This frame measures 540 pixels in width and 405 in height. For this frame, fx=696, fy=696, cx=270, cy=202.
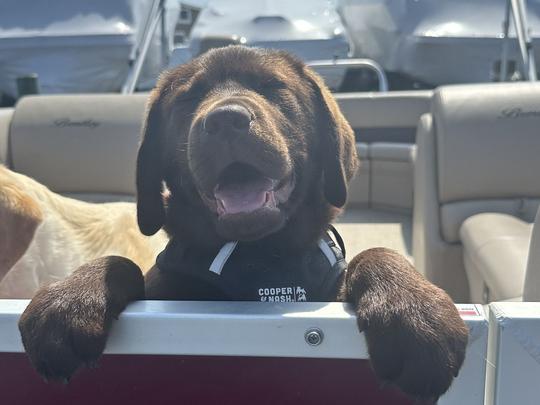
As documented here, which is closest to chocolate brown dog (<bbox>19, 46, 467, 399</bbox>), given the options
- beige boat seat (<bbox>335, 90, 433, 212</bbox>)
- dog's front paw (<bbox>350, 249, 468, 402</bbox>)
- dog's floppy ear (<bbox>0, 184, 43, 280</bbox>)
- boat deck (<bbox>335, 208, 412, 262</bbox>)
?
dog's front paw (<bbox>350, 249, 468, 402</bbox>)

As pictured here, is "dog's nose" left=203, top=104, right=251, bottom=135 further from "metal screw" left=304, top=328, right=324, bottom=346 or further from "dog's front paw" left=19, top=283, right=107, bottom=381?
"metal screw" left=304, top=328, right=324, bottom=346

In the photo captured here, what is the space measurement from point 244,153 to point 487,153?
2229mm

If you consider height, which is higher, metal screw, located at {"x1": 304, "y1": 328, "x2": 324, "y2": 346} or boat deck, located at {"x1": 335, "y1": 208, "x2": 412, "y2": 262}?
metal screw, located at {"x1": 304, "y1": 328, "x2": 324, "y2": 346}

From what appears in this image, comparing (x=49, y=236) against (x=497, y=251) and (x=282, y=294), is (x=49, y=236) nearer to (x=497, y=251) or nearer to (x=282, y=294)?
(x=282, y=294)

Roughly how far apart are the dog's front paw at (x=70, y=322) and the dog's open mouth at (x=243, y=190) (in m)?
0.42

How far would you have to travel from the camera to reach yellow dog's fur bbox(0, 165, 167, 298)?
208 centimetres

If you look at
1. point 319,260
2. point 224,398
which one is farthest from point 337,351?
point 319,260

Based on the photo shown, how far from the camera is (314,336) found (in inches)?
50.6

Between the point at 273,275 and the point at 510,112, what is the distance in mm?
2275

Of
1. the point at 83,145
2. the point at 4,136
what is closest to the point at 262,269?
the point at 83,145

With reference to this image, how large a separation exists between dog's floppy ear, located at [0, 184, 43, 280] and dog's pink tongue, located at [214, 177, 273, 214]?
2.02ft

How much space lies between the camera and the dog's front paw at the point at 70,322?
136 cm

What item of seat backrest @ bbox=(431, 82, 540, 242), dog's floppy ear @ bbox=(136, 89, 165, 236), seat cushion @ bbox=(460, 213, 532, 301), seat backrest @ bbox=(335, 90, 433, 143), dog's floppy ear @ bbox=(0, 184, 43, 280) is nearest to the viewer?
dog's floppy ear @ bbox=(0, 184, 43, 280)

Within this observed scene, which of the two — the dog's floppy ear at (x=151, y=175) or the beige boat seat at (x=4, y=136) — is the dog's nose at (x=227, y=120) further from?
the beige boat seat at (x=4, y=136)
